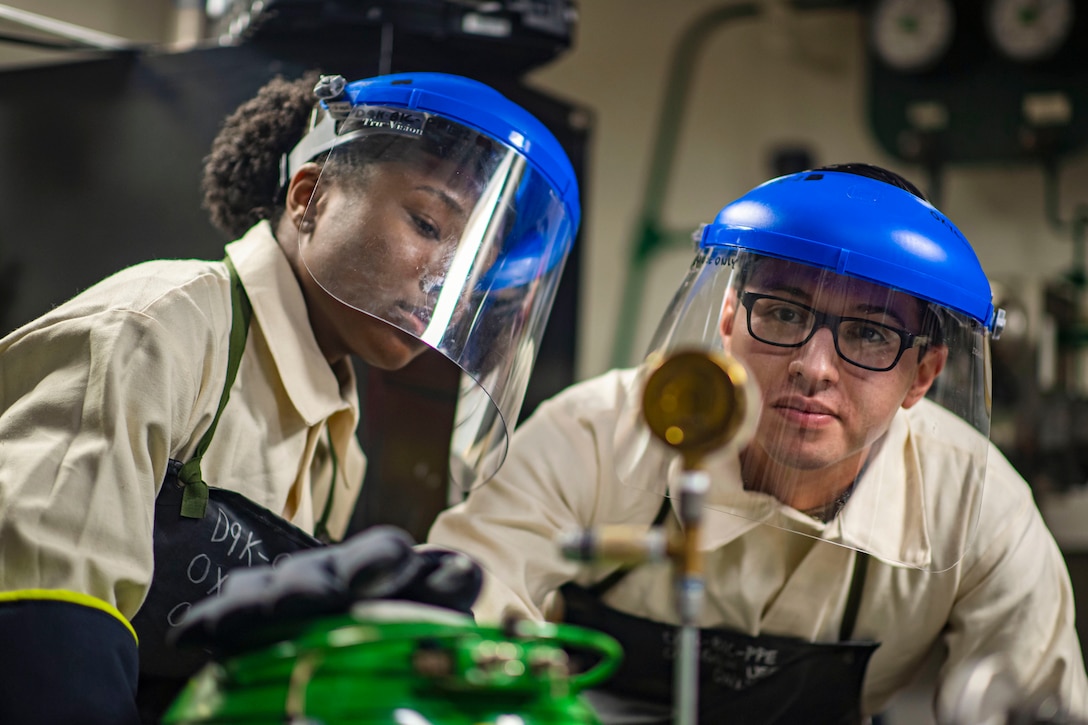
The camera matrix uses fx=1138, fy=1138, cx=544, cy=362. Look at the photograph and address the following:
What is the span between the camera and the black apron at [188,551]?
122cm

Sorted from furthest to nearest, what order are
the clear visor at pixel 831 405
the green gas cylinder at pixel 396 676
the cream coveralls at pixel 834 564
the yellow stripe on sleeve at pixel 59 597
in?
1. the cream coveralls at pixel 834 564
2. the clear visor at pixel 831 405
3. the yellow stripe on sleeve at pixel 59 597
4. the green gas cylinder at pixel 396 676

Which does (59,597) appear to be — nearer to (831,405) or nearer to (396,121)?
(396,121)

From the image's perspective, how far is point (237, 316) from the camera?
134 centimetres

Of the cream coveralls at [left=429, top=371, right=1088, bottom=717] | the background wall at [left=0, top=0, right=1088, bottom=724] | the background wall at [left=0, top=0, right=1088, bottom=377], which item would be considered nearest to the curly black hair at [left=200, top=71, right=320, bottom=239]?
the cream coveralls at [left=429, top=371, right=1088, bottom=717]

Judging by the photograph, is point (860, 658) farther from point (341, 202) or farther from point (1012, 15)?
point (1012, 15)

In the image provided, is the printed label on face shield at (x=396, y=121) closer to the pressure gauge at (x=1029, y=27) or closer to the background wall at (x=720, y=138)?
the background wall at (x=720, y=138)

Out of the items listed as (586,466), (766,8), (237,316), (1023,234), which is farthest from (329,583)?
(766,8)

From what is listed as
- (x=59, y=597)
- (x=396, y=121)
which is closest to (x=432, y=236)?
(x=396, y=121)

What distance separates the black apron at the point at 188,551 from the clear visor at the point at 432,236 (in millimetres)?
177

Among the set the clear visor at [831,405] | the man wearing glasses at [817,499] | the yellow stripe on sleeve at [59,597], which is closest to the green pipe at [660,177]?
the man wearing glasses at [817,499]

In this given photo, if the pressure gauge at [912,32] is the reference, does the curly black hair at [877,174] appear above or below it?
below

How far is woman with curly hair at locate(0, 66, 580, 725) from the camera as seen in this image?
1020 mm

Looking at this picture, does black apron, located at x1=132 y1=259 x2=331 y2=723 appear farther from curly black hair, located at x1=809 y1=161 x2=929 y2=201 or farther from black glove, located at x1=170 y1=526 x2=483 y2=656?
curly black hair, located at x1=809 y1=161 x2=929 y2=201

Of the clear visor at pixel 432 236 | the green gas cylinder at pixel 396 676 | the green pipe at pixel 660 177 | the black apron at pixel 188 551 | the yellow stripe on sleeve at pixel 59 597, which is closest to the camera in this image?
the green gas cylinder at pixel 396 676
